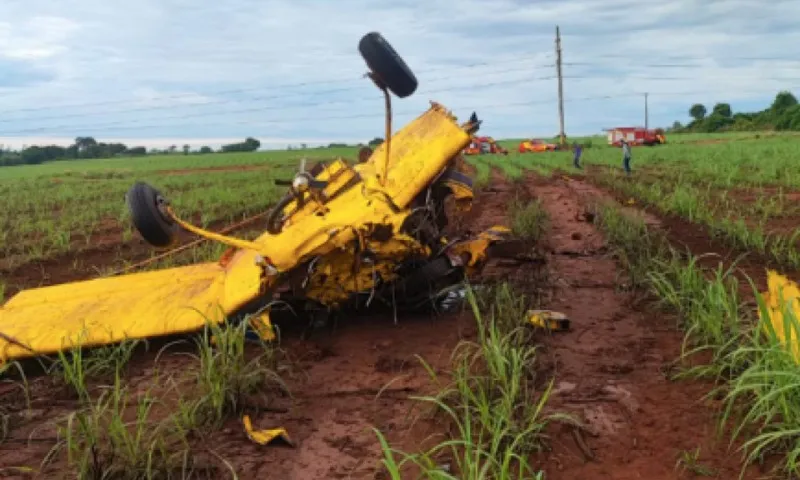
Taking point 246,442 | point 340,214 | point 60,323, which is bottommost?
point 246,442

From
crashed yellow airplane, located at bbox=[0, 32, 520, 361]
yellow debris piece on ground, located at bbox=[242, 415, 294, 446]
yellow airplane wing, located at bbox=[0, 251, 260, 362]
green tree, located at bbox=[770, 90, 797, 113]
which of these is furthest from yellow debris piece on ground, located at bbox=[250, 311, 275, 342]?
green tree, located at bbox=[770, 90, 797, 113]

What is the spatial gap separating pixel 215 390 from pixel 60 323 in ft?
4.36

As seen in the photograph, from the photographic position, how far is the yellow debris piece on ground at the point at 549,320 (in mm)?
3749

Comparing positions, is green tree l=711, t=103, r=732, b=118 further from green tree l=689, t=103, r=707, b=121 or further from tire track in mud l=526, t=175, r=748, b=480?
tire track in mud l=526, t=175, r=748, b=480

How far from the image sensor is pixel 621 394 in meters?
2.89

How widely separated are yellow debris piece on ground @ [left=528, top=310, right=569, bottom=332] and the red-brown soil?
0.21ft

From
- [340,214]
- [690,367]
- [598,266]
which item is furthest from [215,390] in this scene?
[598,266]

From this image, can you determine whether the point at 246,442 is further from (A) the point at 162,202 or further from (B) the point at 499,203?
(B) the point at 499,203

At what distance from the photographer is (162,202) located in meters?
3.74

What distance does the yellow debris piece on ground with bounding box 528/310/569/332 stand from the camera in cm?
375

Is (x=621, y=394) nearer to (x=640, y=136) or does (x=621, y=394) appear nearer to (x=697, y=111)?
(x=640, y=136)

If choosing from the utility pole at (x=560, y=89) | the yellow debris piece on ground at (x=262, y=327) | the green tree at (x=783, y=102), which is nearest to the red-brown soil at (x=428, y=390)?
the yellow debris piece on ground at (x=262, y=327)

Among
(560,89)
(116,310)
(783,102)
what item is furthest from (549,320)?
(783,102)

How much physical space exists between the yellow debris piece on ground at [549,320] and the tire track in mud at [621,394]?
7cm
